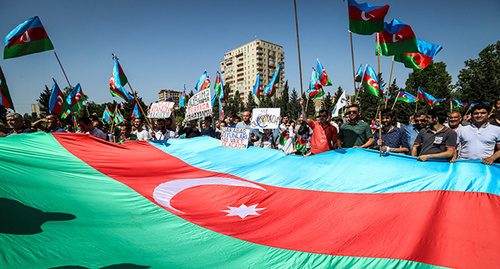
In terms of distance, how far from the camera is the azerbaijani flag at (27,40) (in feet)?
19.0

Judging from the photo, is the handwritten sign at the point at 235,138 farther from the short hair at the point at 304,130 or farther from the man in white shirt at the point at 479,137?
the man in white shirt at the point at 479,137

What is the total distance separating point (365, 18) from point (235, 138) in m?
3.86

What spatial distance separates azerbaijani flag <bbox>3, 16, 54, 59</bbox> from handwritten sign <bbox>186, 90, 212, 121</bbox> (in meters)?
4.07

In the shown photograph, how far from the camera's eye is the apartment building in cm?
9019

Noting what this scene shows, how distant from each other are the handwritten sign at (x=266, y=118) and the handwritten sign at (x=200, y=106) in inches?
55.9

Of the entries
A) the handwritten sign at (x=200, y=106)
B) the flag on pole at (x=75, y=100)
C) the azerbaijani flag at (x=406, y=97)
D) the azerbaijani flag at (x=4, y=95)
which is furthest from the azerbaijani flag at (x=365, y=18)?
the azerbaijani flag at (x=406, y=97)

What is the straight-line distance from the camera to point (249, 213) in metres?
3.22

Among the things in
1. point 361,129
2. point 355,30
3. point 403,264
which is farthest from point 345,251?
point 355,30

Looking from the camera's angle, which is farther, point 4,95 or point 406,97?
point 406,97

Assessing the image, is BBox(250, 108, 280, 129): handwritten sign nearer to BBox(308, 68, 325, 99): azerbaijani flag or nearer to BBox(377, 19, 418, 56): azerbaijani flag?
BBox(377, 19, 418, 56): azerbaijani flag

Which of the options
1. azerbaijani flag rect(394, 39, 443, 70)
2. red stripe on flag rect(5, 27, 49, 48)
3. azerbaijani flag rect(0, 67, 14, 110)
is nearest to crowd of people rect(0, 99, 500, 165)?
azerbaijani flag rect(0, 67, 14, 110)

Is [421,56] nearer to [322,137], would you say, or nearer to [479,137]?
[479,137]

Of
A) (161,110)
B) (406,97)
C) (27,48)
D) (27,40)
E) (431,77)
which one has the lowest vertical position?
(161,110)

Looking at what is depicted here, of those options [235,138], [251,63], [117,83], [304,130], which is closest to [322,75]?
[304,130]
